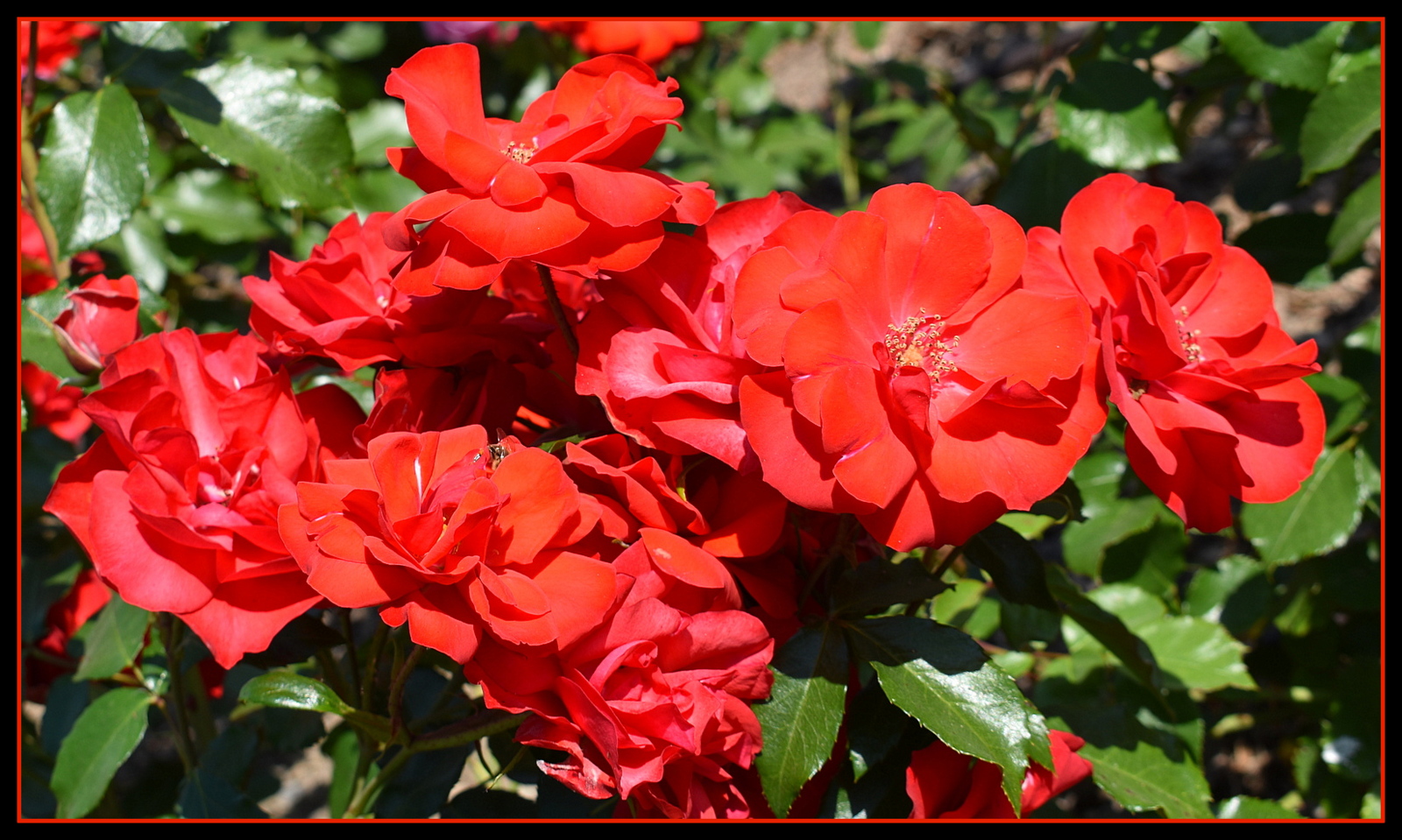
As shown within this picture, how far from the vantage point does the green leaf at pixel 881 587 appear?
2.58 ft

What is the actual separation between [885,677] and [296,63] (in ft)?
6.62

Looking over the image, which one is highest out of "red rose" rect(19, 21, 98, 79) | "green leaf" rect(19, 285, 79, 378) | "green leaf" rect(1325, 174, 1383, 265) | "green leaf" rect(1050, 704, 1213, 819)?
"green leaf" rect(1325, 174, 1383, 265)

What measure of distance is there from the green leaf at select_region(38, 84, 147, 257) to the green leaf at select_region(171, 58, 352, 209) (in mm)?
62

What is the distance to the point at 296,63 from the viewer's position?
2.25 m

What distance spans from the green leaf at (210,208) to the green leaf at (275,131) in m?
0.62

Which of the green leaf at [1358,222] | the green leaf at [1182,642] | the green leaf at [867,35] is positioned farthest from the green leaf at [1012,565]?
the green leaf at [867,35]

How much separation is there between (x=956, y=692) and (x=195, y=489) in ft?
1.86

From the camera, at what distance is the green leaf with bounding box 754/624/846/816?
74cm

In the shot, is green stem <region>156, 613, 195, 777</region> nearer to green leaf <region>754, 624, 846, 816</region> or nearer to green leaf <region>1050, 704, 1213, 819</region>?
green leaf <region>754, 624, 846, 816</region>

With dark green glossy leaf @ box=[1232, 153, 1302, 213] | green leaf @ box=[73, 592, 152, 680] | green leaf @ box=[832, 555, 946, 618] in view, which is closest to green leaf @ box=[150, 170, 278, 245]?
green leaf @ box=[73, 592, 152, 680]

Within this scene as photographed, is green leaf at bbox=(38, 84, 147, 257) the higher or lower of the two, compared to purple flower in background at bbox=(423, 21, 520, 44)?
higher

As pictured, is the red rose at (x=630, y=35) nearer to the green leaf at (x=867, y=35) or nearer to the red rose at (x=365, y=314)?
the green leaf at (x=867, y=35)

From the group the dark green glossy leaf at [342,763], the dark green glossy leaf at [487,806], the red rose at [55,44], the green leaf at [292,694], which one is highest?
the green leaf at [292,694]

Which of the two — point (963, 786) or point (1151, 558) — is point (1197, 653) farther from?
point (963, 786)
